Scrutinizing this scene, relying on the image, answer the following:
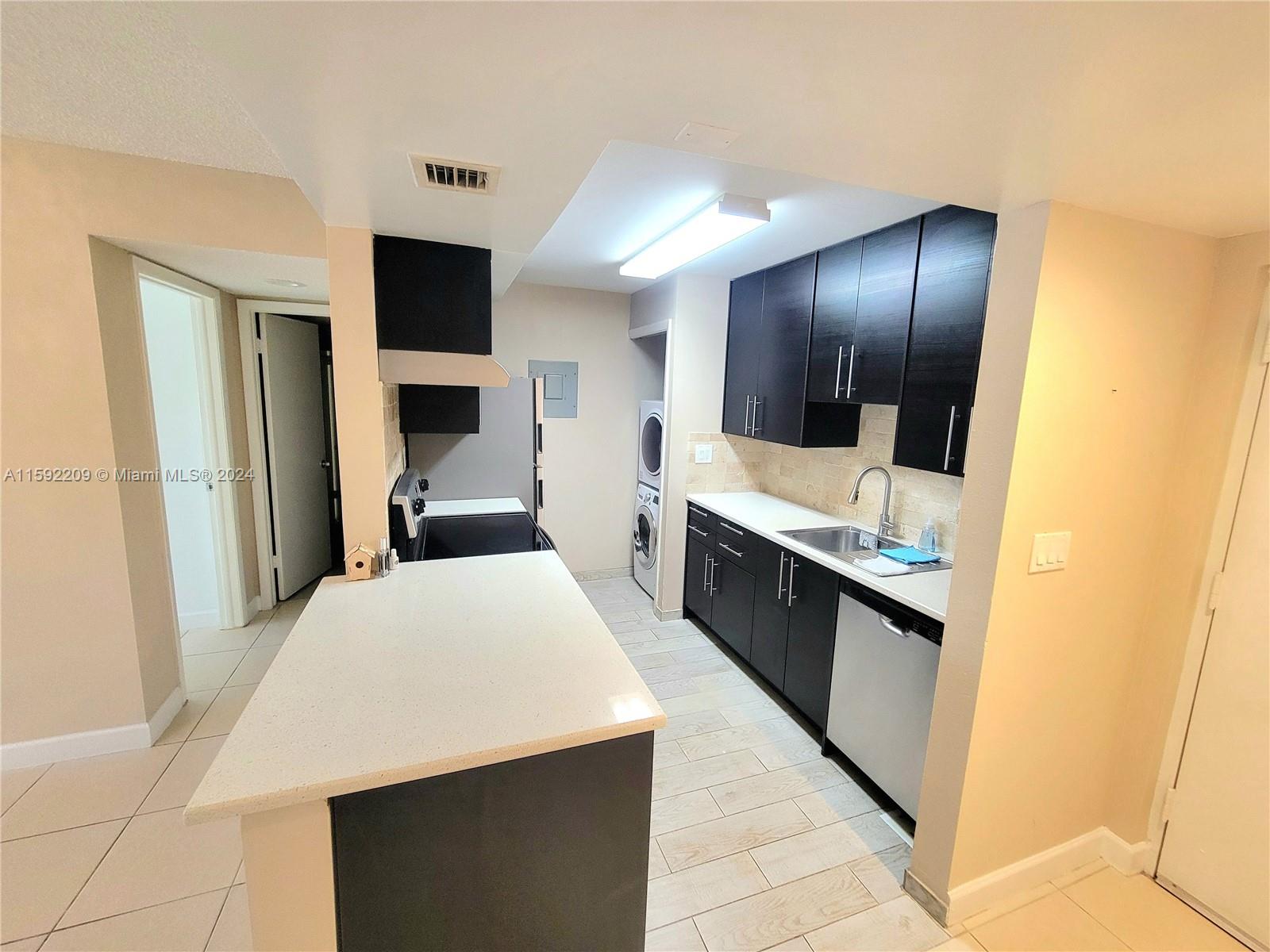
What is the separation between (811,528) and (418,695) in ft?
7.25

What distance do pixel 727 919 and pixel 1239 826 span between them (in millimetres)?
1630

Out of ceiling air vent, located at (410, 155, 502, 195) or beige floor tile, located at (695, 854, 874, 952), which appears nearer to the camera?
ceiling air vent, located at (410, 155, 502, 195)

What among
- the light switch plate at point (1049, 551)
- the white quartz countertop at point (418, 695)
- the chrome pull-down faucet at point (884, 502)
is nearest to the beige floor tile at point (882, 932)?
the white quartz countertop at point (418, 695)

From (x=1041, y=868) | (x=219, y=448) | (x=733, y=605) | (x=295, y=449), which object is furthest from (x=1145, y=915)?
(x=295, y=449)

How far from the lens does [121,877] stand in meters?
1.71

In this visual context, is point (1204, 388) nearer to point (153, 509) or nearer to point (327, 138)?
point (327, 138)

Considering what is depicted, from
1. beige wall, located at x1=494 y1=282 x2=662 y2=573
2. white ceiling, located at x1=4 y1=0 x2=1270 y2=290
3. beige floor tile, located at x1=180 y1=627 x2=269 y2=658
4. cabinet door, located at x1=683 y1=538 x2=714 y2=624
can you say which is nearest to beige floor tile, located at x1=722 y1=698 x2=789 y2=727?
cabinet door, located at x1=683 y1=538 x2=714 y2=624

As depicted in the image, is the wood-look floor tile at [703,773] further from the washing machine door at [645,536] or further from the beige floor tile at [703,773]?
the washing machine door at [645,536]

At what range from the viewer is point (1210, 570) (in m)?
1.67

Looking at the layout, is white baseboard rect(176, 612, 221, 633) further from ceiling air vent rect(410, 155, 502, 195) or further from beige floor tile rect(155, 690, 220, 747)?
ceiling air vent rect(410, 155, 502, 195)

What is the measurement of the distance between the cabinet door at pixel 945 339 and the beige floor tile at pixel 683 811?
5.23ft

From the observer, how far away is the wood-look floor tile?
2209mm

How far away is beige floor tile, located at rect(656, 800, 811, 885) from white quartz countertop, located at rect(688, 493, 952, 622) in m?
0.97

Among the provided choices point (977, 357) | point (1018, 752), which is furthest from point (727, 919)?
point (977, 357)
